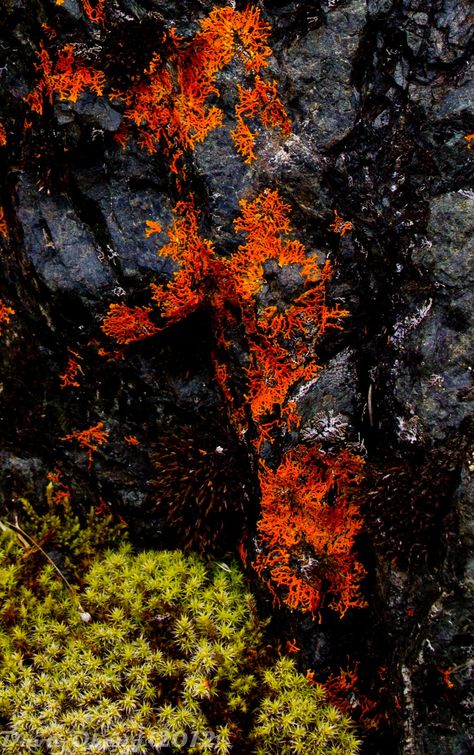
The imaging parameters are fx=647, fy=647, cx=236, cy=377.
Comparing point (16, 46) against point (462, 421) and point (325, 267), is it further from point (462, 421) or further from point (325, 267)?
point (462, 421)

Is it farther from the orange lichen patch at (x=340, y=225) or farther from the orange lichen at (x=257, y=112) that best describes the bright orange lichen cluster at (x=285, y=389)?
the orange lichen at (x=257, y=112)

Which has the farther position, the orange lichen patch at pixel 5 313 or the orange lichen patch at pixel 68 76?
the orange lichen patch at pixel 5 313

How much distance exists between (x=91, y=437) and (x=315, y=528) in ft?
5.16

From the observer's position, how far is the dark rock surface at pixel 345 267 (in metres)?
3.21

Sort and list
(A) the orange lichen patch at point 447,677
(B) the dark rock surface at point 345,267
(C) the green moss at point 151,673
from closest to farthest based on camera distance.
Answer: (A) the orange lichen patch at point 447,677 < (B) the dark rock surface at point 345,267 < (C) the green moss at point 151,673

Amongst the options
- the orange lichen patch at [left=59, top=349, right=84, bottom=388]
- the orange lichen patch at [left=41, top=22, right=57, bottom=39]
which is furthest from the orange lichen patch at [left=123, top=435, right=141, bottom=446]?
the orange lichen patch at [left=41, top=22, right=57, bottom=39]

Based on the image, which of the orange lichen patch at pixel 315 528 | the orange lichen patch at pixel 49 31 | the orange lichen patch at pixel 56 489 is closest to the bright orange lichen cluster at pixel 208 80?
the orange lichen patch at pixel 49 31

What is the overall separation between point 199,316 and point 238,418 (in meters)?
0.66

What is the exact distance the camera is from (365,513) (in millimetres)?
3453

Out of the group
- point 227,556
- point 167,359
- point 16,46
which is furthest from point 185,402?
point 16,46

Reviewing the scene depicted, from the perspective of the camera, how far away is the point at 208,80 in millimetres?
3598

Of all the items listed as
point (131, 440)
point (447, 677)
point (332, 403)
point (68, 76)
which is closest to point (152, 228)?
point (68, 76)

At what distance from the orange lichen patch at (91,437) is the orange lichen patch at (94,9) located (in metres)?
2.38

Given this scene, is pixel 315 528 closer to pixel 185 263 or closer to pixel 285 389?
pixel 285 389
